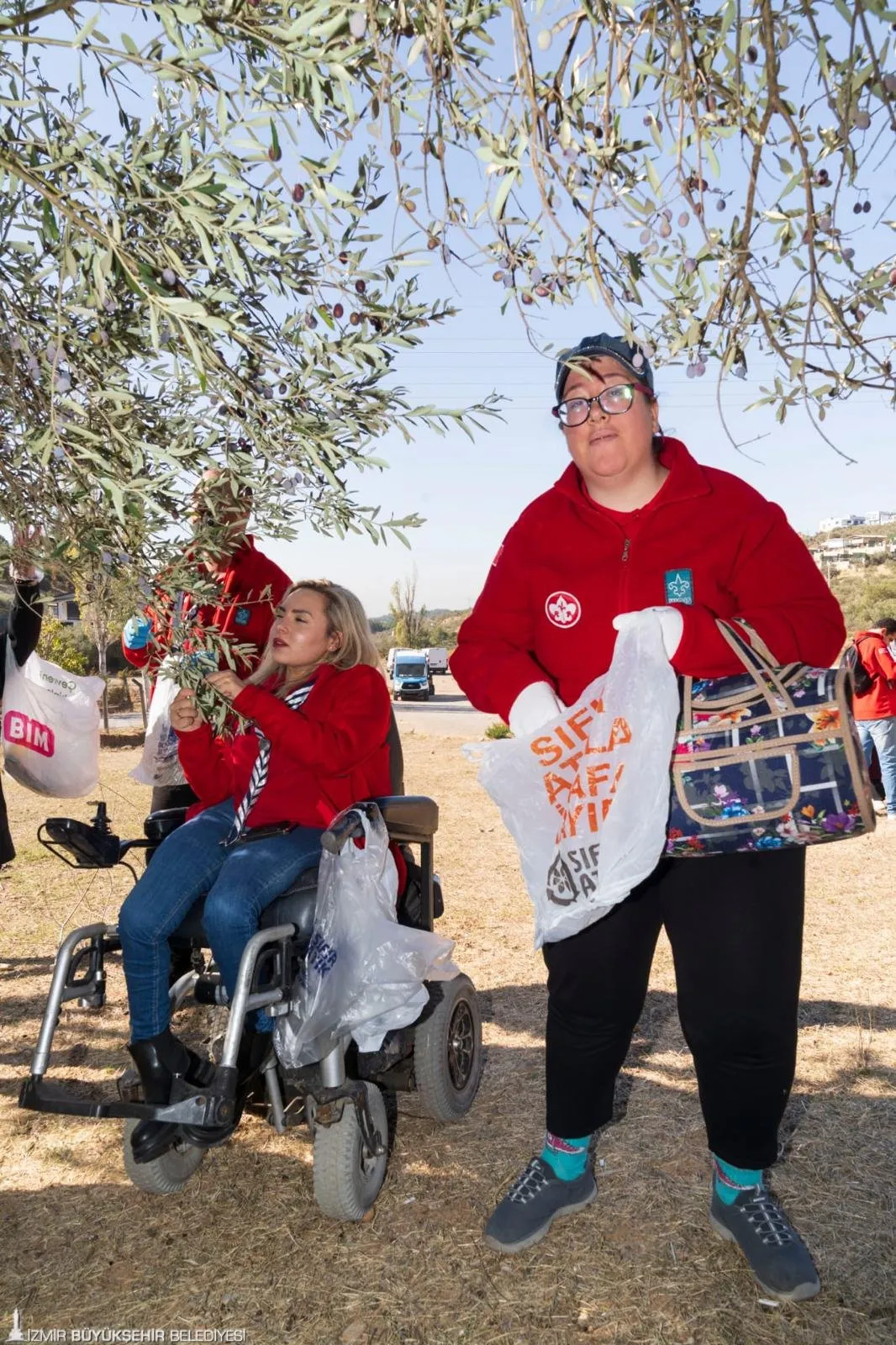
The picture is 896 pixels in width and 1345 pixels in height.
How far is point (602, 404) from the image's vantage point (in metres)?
2.53

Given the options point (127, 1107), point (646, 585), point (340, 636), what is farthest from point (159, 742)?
point (646, 585)

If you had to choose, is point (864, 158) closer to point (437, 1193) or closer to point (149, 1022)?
point (149, 1022)

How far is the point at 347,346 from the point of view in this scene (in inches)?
83.7

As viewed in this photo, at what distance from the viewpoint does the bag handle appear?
7.54ft

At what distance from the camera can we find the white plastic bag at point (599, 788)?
2.35 meters

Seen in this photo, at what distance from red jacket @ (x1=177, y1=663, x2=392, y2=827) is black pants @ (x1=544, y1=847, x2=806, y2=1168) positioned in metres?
0.94

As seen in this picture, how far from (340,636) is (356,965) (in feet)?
3.88

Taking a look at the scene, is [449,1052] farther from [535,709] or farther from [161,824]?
[535,709]

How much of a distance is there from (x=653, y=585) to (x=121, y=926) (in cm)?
177

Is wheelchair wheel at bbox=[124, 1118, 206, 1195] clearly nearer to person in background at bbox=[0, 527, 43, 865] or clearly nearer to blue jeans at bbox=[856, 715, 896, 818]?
person in background at bbox=[0, 527, 43, 865]

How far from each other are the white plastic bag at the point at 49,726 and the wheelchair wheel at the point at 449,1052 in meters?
1.91

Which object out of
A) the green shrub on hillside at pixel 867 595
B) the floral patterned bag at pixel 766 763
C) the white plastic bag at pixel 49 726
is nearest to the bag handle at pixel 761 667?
the floral patterned bag at pixel 766 763

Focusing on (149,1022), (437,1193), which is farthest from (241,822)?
(437,1193)

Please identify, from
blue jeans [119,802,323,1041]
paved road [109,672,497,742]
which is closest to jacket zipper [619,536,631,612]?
blue jeans [119,802,323,1041]
